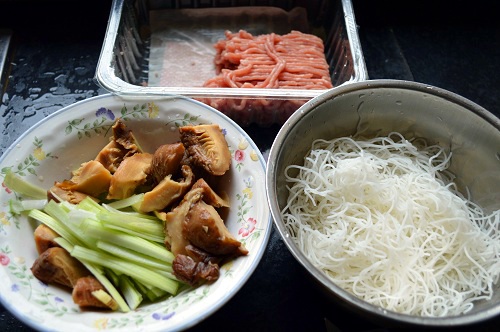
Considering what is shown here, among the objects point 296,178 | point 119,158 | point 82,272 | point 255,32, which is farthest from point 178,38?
point 82,272

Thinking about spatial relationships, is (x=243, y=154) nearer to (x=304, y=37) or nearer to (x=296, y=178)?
(x=296, y=178)

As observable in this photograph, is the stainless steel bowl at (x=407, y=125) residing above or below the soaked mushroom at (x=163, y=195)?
above

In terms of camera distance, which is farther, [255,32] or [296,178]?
[255,32]

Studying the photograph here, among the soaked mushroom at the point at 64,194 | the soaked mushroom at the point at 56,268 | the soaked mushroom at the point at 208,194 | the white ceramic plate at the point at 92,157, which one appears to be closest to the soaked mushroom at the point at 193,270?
the white ceramic plate at the point at 92,157

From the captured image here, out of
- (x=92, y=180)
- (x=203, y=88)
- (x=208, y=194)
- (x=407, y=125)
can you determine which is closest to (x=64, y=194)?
(x=92, y=180)

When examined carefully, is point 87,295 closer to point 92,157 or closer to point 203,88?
point 92,157

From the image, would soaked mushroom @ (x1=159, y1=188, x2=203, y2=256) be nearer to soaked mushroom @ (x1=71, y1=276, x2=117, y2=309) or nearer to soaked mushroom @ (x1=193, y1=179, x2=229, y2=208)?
soaked mushroom @ (x1=193, y1=179, x2=229, y2=208)

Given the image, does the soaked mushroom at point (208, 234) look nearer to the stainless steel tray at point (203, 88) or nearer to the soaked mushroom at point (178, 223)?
the soaked mushroom at point (178, 223)
